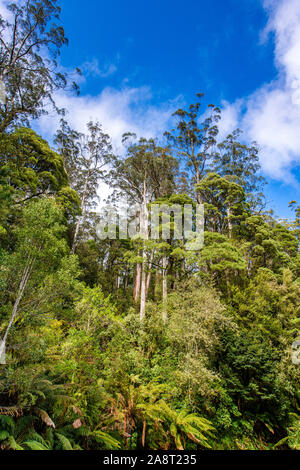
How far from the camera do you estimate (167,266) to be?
12.3m

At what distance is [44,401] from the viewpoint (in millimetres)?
4594

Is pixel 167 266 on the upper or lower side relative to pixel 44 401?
upper

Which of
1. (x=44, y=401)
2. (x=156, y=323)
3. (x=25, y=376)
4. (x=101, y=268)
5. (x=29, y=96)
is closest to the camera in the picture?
(x=25, y=376)

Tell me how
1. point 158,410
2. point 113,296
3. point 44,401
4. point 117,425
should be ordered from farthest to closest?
point 113,296, point 158,410, point 117,425, point 44,401

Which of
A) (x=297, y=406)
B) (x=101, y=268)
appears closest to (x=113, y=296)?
(x=101, y=268)

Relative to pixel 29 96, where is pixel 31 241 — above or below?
below

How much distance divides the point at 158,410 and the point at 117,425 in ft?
3.89

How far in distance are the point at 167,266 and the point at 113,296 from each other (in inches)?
256

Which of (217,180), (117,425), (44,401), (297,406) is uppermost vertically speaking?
(217,180)

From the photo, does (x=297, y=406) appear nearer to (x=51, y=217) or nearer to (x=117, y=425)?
(x=117, y=425)

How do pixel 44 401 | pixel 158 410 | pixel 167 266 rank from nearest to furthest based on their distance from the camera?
1. pixel 44 401
2. pixel 158 410
3. pixel 167 266

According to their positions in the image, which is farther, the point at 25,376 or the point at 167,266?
the point at 167,266

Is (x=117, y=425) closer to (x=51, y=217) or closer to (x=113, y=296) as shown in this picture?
(x=51, y=217)

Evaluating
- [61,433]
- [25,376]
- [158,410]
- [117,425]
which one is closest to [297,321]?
[158,410]
